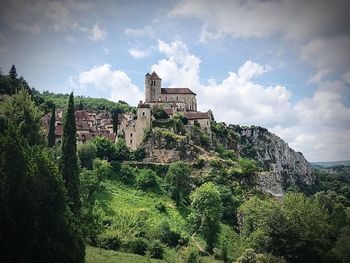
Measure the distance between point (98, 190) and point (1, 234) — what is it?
3580 centimetres

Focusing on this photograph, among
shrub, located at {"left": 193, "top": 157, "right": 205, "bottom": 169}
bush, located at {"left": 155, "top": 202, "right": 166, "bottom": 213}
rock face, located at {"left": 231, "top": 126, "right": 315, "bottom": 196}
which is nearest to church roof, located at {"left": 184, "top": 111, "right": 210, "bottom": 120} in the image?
shrub, located at {"left": 193, "top": 157, "right": 205, "bottom": 169}

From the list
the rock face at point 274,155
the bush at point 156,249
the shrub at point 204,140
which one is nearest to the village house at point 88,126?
the shrub at point 204,140

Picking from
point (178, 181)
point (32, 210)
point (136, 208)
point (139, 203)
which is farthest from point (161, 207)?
point (32, 210)

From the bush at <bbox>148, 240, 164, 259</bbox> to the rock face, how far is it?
111306 mm

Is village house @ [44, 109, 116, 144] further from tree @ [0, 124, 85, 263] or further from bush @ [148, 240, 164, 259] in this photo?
tree @ [0, 124, 85, 263]

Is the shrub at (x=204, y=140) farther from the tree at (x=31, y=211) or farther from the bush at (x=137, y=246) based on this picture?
the tree at (x=31, y=211)

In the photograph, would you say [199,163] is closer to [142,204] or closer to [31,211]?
[142,204]

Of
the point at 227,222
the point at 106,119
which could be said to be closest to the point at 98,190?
the point at 227,222

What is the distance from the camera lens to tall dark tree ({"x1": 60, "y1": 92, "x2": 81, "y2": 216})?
122 feet

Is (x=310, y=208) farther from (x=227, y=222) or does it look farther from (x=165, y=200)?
(x=165, y=200)

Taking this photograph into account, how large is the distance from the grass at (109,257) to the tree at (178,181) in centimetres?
2194

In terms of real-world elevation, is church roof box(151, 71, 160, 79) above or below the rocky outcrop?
above

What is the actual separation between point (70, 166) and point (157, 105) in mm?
57097

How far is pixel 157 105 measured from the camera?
9412cm
